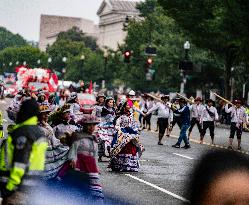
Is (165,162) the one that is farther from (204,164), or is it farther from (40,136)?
(204,164)

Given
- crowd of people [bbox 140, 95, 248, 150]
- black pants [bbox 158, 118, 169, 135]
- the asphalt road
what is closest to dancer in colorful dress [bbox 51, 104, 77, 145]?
the asphalt road

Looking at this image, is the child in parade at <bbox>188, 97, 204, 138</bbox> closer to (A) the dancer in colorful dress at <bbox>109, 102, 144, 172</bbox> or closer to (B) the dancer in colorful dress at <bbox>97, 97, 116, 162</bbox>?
(B) the dancer in colorful dress at <bbox>97, 97, 116, 162</bbox>

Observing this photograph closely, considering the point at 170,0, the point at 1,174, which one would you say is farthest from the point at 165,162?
the point at 170,0

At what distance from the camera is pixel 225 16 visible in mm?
49250

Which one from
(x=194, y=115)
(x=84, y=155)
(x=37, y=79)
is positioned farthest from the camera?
(x=37, y=79)

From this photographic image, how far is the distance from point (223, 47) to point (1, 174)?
2045 inches

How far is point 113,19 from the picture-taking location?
18762 cm

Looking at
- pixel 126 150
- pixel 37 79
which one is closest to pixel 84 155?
pixel 126 150

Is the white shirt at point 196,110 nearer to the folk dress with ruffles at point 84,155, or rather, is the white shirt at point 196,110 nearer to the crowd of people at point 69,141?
the crowd of people at point 69,141

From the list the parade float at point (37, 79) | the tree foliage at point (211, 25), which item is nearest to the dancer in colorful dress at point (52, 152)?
the tree foliage at point (211, 25)

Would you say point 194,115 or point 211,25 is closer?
point 194,115

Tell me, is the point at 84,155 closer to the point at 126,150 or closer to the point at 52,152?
the point at 52,152

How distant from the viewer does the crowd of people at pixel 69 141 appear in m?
6.97

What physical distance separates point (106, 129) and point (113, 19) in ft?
550
